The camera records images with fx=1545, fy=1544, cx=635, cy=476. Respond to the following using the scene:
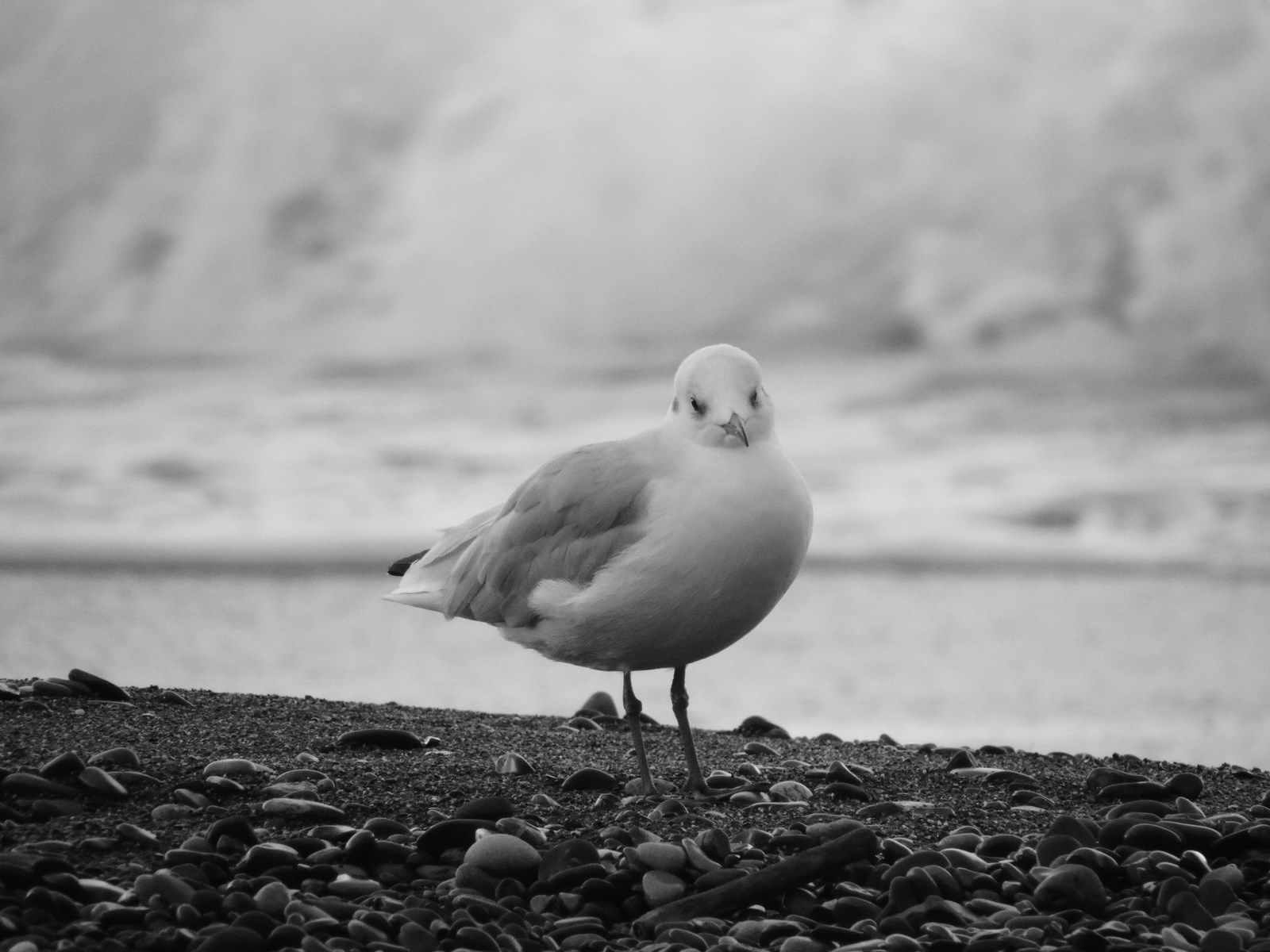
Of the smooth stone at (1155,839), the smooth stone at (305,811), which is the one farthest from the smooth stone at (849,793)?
the smooth stone at (305,811)

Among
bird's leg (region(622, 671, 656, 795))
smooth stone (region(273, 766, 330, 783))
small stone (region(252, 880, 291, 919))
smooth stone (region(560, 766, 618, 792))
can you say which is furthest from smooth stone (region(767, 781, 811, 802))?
small stone (region(252, 880, 291, 919))

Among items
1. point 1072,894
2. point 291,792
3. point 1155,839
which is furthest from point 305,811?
point 1155,839

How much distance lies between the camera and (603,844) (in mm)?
3729

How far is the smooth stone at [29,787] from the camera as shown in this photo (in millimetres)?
3748

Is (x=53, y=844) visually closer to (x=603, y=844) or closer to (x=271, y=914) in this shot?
(x=271, y=914)

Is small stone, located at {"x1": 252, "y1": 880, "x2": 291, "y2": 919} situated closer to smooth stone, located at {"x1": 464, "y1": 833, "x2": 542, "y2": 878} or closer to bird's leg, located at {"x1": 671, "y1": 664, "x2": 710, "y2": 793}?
smooth stone, located at {"x1": 464, "y1": 833, "x2": 542, "y2": 878}

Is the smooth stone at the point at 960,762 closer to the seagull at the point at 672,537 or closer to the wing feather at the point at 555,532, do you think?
the seagull at the point at 672,537

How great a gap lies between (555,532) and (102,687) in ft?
5.46

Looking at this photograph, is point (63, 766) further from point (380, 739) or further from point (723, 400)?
point (723, 400)

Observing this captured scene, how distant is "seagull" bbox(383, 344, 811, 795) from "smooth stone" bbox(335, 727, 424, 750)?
0.49 metres

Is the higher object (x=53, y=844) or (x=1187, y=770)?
(x=1187, y=770)

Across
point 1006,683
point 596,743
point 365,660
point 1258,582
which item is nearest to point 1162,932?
point 596,743

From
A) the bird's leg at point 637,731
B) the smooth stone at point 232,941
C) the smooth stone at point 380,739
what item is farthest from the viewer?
the smooth stone at point 380,739

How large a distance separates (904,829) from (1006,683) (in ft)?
13.4
